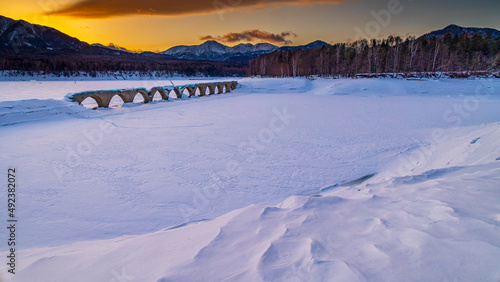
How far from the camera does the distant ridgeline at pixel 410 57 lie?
40.6 meters

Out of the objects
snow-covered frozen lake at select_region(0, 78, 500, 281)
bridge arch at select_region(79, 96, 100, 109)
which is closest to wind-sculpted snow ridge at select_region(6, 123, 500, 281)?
snow-covered frozen lake at select_region(0, 78, 500, 281)

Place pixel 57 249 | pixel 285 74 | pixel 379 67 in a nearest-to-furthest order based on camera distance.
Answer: pixel 57 249
pixel 379 67
pixel 285 74

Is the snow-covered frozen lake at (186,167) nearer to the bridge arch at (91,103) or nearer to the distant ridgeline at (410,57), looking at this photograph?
the bridge arch at (91,103)

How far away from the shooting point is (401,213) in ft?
7.59

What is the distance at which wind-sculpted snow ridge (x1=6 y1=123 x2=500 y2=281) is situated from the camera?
4.97 feet

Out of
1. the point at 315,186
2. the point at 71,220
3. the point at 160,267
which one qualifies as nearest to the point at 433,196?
the point at 315,186

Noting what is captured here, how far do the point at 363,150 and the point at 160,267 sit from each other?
636 cm

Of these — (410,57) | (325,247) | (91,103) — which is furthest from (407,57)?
(325,247)

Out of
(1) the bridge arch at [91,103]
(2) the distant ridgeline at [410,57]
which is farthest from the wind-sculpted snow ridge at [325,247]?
(2) the distant ridgeline at [410,57]

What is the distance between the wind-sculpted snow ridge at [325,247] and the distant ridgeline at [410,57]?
43887 mm

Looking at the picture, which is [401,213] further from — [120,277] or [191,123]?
[191,123]

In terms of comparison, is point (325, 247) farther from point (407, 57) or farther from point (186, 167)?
point (407, 57)

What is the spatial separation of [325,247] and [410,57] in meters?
50.9

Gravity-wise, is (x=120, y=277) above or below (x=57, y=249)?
above
